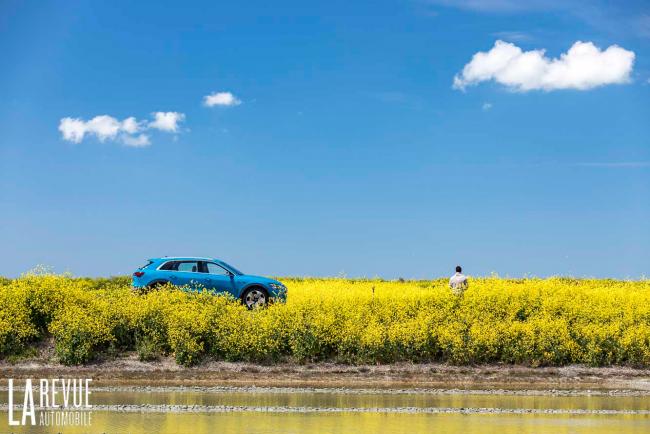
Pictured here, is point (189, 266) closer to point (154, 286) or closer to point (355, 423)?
point (154, 286)

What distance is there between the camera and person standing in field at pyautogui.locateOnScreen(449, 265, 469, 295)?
28913 mm

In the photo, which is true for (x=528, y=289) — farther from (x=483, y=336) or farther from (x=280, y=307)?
(x=280, y=307)

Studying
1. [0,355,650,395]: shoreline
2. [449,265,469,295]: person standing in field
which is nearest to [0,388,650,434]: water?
[0,355,650,395]: shoreline

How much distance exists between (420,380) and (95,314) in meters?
11.0

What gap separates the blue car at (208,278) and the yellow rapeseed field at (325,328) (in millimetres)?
1987

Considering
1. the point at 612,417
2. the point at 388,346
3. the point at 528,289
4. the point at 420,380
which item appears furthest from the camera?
the point at 528,289

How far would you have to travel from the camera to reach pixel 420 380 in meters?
24.1

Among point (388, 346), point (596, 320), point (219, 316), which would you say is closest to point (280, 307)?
point (219, 316)

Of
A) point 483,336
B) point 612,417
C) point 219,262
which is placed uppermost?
point 219,262

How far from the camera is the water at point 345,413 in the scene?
1534 cm

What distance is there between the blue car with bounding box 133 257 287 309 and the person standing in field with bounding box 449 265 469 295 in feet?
20.7

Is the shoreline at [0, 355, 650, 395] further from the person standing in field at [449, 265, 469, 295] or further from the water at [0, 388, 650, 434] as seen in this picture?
the person standing in field at [449, 265, 469, 295]

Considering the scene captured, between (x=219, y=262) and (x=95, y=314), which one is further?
(x=219, y=262)

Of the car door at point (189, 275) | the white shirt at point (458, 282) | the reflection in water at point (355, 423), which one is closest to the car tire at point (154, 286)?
the car door at point (189, 275)
